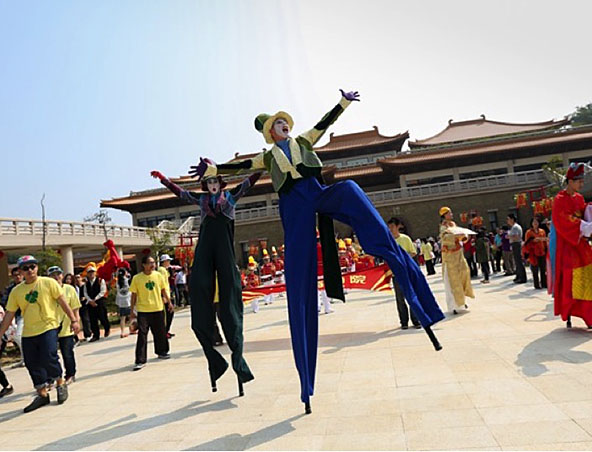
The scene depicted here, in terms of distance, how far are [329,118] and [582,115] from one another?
65500mm

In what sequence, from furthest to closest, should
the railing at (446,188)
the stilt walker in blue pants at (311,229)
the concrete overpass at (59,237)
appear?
the railing at (446,188)
the concrete overpass at (59,237)
the stilt walker in blue pants at (311,229)

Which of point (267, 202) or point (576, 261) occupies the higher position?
point (267, 202)

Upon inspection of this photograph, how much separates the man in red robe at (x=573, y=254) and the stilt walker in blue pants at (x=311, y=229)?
259cm

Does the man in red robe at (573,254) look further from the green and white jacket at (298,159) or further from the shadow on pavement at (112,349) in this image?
the shadow on pavement at (112,349)

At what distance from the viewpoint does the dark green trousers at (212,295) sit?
3.85 m

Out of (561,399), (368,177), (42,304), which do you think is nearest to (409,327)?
(561,399)

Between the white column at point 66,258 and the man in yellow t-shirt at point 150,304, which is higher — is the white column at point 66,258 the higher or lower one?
the higher one

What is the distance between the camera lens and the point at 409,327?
20.1 ft

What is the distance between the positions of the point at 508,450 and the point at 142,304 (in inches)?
186

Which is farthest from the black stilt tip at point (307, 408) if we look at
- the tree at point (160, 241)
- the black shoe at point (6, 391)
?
the tree at point (160, 241)

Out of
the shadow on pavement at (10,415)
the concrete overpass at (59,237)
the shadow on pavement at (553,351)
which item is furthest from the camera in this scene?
the concrete overpass at (59,237)

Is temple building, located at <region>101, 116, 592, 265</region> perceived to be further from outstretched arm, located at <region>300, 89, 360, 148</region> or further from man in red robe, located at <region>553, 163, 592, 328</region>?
outstretched arm, located at <region>300, 89, 360, 148</region>

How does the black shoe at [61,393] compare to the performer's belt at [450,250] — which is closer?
the black shoe at [61,393]

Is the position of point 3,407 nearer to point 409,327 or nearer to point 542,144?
point 409,327
